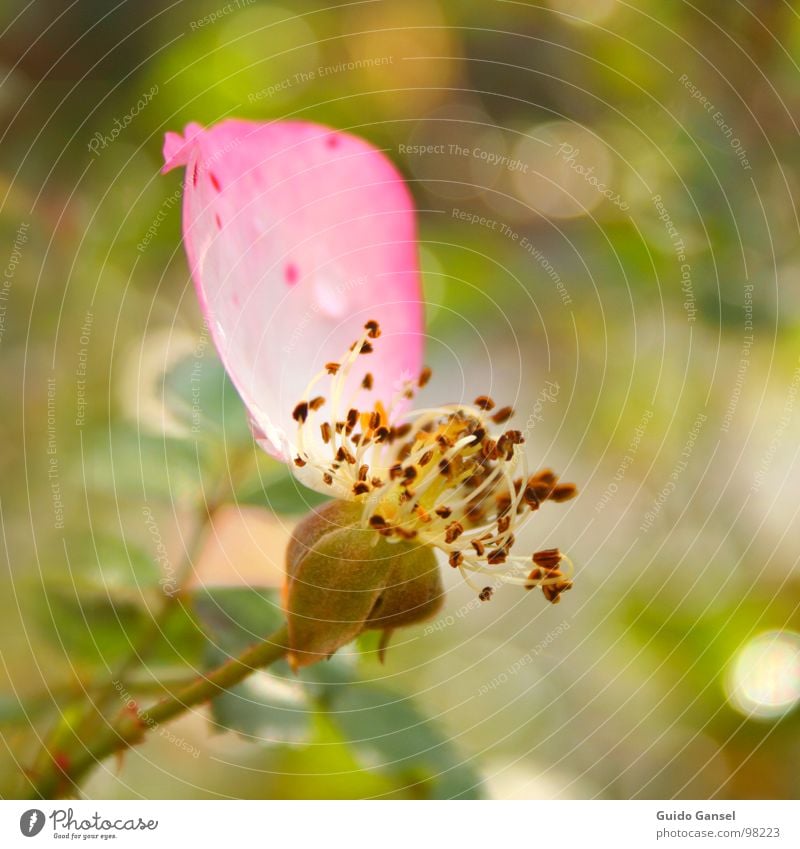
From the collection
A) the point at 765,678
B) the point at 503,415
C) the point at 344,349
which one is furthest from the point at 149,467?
the point at 765,678

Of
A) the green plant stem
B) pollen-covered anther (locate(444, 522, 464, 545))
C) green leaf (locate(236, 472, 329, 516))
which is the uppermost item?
green leaf (locate(236, 472, 329, 516))

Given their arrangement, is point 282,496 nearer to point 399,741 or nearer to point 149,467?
point 149,467

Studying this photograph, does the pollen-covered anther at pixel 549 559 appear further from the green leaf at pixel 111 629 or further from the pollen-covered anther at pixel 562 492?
the green leaf at pixel 111 629

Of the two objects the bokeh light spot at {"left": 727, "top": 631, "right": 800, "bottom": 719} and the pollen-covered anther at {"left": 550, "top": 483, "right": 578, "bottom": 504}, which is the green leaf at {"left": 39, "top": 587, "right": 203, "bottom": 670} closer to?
the pollen-covered anther at {"left": 550, "top": 483, "right": 578, "bottom": 504}

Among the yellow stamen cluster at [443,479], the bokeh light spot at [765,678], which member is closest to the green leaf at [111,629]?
the yellow stamen cluster at [443,479]

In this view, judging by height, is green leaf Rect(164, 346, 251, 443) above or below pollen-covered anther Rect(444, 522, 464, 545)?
above

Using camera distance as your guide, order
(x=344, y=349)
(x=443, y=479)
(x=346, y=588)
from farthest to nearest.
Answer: (x=344, y=349), (x=443, y=479), (x=346, y=588)
